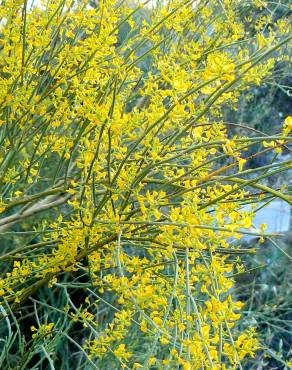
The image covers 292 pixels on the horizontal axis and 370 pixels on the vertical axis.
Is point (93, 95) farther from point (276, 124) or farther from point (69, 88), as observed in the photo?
point (276, 124)

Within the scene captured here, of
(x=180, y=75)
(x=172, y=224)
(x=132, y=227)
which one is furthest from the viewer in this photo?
(x=132, y=227)

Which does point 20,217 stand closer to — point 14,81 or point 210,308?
point 14,81

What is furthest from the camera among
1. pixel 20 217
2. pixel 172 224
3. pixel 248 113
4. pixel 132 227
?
pixel 248 113

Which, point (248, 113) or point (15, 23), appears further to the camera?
point (248, 113)

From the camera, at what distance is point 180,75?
146 cm

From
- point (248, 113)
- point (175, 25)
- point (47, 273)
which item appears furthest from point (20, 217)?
point (248, 113)

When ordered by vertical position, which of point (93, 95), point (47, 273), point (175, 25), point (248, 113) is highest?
point (248, 113)

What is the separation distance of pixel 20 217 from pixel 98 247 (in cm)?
47

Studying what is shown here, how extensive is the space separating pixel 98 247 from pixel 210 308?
0.43m

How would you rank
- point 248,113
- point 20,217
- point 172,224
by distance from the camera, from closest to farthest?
point 172,224 < point 20,217 < point 248,113

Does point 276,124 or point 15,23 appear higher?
point 276,124

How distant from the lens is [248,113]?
210 inches

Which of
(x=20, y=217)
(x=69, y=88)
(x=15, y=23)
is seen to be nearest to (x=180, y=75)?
(x=69, y=88)

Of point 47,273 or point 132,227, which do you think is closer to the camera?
point 132,227
